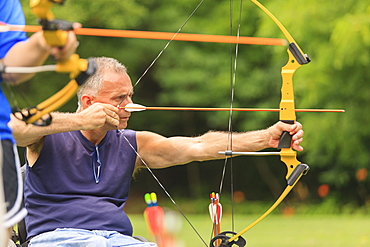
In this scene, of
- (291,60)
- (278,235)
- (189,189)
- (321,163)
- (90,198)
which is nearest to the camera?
(90,198)

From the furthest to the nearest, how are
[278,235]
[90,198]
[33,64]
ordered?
[278,235]
[90,198]
[33,64]

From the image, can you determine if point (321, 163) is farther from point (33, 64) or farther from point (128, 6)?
point (33, 64)

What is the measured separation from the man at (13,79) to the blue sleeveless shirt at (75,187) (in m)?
0.97

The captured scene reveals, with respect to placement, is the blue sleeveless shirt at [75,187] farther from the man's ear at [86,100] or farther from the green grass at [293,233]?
the green grass at [293,233]

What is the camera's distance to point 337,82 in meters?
10.2

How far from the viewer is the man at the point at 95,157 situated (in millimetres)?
2854

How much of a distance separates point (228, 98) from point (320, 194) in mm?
2133

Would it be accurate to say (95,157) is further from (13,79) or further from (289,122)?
(13,79)

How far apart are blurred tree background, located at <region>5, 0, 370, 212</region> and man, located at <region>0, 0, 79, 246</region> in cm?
726

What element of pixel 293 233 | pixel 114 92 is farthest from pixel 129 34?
pixel 293 233

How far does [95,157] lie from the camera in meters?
3.11

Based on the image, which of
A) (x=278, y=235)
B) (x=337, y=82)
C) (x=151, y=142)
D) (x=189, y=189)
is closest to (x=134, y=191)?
(x=189, y=189)

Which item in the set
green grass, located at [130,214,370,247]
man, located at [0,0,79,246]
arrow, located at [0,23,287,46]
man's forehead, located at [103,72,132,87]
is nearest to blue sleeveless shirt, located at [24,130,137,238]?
man's forehead, located at [103,72,132,87]

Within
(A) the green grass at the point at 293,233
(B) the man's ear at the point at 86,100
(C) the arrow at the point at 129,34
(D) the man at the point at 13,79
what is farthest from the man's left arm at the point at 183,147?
(A) the green grass at the point at 293,233
